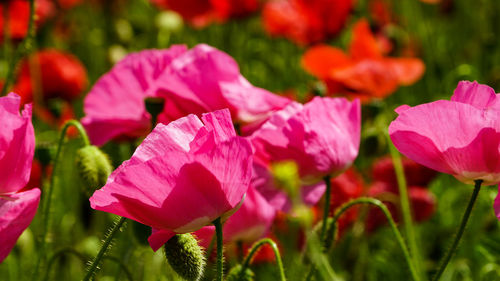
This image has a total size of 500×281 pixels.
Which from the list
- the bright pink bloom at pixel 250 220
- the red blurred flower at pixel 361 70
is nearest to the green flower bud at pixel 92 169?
the bright pink bloom at pixel 250 220

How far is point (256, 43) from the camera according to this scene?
3.15m

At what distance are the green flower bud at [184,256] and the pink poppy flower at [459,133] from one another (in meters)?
0.22

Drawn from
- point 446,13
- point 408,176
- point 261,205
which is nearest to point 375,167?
point 408,176

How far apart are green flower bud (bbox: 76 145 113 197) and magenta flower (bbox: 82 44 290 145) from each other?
0.08 metres

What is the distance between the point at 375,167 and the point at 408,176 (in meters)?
0.10

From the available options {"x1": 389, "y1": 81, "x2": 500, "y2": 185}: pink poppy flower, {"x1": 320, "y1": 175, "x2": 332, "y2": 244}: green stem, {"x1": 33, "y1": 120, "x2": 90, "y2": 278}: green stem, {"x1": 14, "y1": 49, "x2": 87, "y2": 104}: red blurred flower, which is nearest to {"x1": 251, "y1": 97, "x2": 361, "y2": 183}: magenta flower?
{"x1": 320, "y1": 175, "x2": 332, "y2": 244}: green stem

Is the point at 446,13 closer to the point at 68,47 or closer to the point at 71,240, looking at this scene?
the point at 68,47

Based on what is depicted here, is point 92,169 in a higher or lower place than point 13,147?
lower

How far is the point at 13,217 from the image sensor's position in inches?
23.8

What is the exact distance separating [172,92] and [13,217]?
31 cm

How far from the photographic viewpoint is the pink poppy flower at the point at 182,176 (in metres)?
0.61

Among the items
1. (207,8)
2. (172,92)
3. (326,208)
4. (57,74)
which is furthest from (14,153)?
(207,8)

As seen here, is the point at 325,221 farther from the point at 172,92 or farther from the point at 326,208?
the point at 172,92

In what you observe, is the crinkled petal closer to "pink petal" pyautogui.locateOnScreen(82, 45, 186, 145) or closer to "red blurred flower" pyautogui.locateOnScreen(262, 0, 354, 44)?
"pink petal" pyautogui.locateOnScreen(82, 45, 186, 145)
